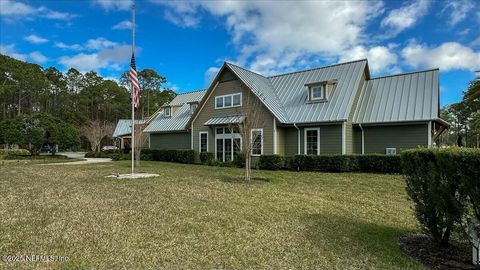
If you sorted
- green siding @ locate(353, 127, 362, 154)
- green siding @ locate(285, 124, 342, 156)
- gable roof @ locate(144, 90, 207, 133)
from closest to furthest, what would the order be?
green siding @ locate(285, 124, 342, 156) → green siding @ locate(353, 127, 362, 154) → gable roof @ locate(144, 90, 207, 133)

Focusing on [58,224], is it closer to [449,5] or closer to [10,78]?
[449,5]

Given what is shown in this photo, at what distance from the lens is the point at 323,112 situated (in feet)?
59.1

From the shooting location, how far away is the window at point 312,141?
713 inches

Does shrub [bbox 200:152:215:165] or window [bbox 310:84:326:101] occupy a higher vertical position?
window [bbox 310:84:326:101]

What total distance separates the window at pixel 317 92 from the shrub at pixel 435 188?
46.6ft

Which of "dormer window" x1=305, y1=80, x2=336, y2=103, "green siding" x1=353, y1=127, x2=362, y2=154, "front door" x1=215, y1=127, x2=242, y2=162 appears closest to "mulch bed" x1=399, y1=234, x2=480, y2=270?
"green siding" x1=353, y1=127, x2=362, y2=154

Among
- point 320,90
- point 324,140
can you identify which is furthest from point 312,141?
point 320,90

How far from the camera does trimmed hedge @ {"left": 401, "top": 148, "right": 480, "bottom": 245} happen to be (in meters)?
4.02

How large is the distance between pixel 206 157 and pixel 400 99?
42.0 ft

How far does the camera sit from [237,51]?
26.5 meters

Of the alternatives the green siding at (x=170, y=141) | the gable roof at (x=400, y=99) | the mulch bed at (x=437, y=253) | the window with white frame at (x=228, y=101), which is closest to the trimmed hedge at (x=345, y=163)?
the gable roof at (x=400, y=99)

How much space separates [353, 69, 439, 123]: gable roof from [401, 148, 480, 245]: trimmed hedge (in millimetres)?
12577

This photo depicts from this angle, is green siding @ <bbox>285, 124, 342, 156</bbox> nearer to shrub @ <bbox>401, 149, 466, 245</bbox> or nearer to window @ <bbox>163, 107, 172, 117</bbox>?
shrub @ <bbox>401, 149, 466, 245</bbox>

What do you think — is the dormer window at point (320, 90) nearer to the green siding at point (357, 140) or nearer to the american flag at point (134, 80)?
the green siding at point (357, 140)
